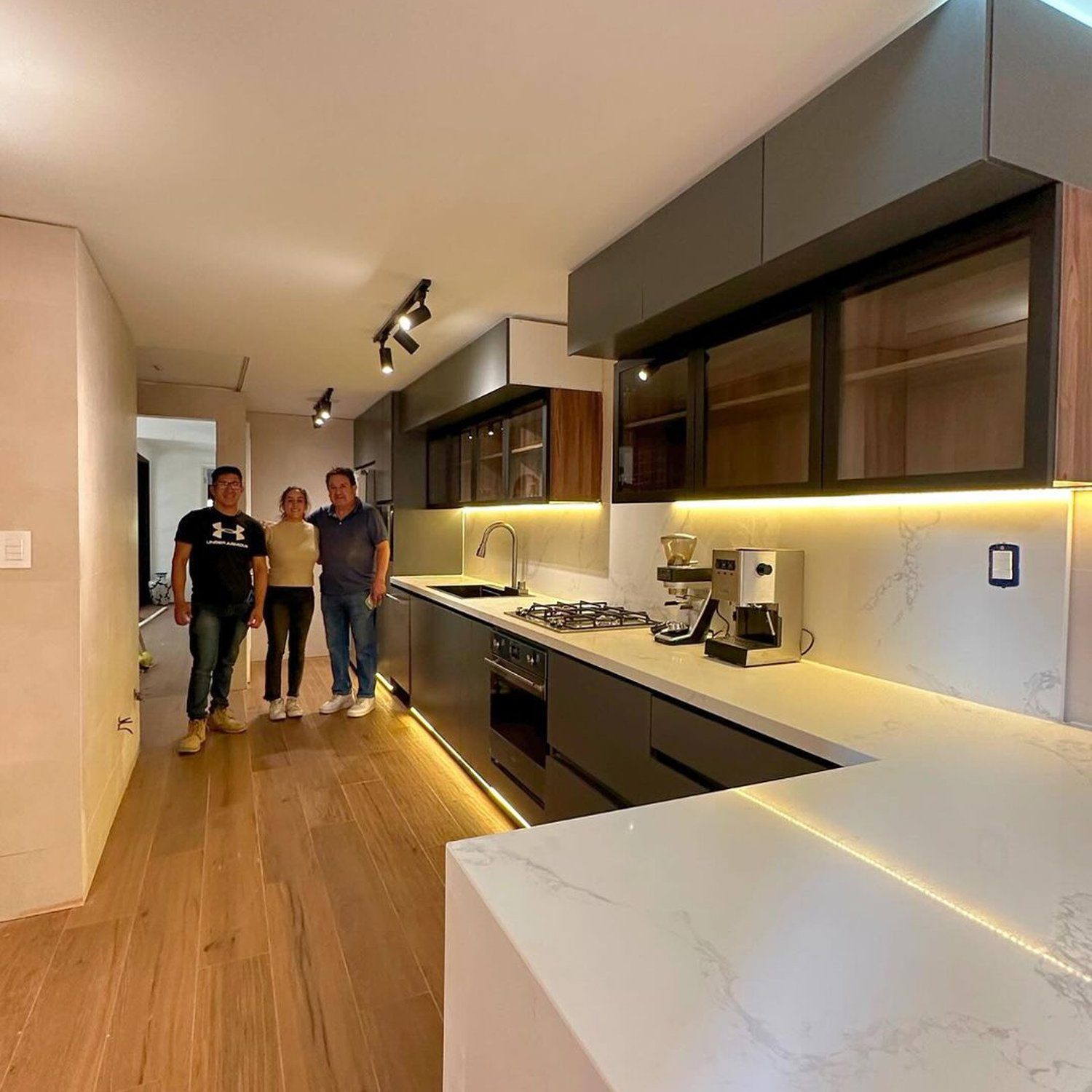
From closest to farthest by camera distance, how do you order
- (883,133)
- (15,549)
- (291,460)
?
(883,133), (15,549), (291,460)

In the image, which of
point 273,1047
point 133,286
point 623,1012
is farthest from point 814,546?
point 133,286

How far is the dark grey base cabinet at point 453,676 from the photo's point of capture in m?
3.22

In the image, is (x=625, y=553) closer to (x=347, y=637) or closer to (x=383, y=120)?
(x=383, y=120)

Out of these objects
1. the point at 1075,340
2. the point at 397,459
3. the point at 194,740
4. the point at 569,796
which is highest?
the point at 397,459

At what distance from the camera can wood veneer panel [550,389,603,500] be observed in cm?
333

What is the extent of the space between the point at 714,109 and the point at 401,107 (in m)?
0.76

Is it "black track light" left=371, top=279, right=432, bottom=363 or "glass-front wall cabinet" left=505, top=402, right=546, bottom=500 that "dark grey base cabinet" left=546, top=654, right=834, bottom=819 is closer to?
"glass-front wall cabinet" left=505, top=402, right=546, bottom=500

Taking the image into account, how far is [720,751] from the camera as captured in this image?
5.49ft

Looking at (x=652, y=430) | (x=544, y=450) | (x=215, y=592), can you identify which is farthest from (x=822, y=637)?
(x=215, y=592)

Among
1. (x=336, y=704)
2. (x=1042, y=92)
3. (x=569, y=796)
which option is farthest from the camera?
(x=336, y=704)

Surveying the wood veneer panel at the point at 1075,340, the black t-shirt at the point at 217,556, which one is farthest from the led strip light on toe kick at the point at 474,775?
the wood veneer panel at the point at 1075,340

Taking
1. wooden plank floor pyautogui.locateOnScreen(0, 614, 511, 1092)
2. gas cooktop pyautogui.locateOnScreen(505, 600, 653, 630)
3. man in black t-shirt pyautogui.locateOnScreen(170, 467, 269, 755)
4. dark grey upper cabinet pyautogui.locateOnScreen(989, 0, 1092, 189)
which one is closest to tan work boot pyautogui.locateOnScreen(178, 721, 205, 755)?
man in black t-shirt pyautogui.locateOnScreen(170, 467, 269, 755)

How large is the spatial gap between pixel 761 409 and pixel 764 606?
2.03 ft

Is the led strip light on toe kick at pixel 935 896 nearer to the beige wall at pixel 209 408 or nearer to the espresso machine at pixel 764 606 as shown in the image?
the espresso machine at pixel 764 606
